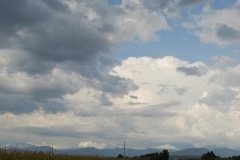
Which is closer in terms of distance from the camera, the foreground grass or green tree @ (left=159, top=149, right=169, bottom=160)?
the foreground grass

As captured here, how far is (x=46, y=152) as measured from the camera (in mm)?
47594

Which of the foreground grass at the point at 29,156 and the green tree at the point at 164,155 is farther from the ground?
the green tree at the point at 164,155

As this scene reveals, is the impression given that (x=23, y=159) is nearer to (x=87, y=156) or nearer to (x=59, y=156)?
(x=59, y=156)

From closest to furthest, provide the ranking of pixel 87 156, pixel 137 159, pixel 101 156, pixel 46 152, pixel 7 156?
1. pixel 7 156
2. pixel 46 152
3. pixel 87 156
4. pixel 101 156
5. pixel 137 159

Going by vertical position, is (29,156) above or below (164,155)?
below

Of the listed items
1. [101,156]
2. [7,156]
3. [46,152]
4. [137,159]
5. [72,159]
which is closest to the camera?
[7,156]

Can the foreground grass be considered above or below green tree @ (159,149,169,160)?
below

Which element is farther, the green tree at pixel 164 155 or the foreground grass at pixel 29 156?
the green tree at pixel 164 155

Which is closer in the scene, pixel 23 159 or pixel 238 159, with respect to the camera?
pixel 23 159

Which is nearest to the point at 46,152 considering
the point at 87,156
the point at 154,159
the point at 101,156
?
the point at 87,156

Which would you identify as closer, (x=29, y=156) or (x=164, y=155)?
(x=29, y=156)

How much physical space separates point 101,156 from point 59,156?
471 inches

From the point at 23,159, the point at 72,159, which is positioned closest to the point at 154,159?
the point at 72,159

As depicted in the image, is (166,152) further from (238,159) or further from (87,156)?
(87,156)
